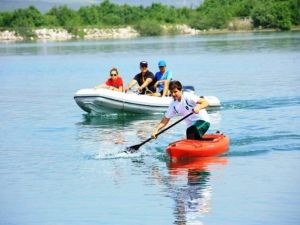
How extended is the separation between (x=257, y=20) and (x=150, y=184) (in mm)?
89810

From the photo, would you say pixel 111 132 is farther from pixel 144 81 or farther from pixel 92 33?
pixel 92 33

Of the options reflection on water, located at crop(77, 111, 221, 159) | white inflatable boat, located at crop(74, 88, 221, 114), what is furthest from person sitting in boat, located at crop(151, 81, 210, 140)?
white inflatable boat, located at crop(74, 88, 221, 114)

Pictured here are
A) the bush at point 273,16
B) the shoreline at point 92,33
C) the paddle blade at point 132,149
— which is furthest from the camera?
the shoreline at point 92,33

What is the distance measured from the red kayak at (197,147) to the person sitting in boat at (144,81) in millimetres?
5099

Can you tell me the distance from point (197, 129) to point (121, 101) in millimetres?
6058

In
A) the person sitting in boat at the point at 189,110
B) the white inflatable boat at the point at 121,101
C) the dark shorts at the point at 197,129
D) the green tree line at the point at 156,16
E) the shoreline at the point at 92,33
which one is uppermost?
the person sitting in boat at the point at 189,110

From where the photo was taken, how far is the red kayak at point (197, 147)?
1326 centimetres

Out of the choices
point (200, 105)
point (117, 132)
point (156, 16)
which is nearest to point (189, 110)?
point (200, 105)

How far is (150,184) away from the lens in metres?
11.9

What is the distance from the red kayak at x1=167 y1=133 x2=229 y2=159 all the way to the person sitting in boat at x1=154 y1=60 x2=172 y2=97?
197 inches

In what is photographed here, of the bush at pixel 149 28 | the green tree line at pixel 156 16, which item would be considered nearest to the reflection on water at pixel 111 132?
the green tree line at pixel 156 16

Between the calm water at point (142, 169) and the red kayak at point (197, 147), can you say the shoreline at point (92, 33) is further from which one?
the red kayak at point (197, 147)

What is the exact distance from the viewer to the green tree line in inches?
3839

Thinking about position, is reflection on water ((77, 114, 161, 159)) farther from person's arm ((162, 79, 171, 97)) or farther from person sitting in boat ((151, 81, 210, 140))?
person sitting in boat ((151, 81, 210, 140))
